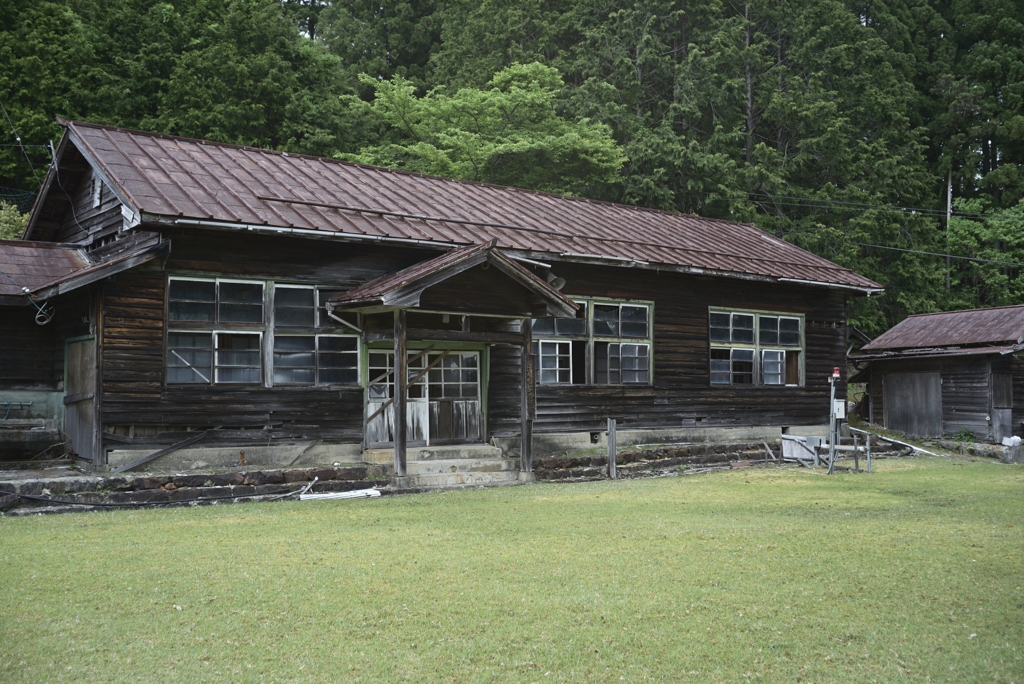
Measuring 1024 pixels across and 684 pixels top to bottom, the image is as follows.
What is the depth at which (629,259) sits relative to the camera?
17797 mm

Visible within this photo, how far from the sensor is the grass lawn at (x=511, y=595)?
5.53 metres

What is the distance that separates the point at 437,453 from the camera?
50.7 ft

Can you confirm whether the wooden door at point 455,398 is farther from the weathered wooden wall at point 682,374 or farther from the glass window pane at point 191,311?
the glass window pane at point 191,311

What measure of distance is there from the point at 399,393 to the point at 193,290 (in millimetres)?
3738

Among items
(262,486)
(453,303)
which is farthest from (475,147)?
(262,486)

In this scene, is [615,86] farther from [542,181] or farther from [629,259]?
[629,259]

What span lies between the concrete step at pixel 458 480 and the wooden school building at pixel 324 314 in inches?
10.7

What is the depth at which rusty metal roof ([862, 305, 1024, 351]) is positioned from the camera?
24000 mm

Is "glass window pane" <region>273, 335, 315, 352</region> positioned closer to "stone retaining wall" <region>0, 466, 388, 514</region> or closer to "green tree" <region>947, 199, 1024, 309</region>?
"stone retaining wall" <region>0, 466, 388, 514</region>

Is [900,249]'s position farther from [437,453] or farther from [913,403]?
[437,453]

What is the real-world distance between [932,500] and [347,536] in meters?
9.09

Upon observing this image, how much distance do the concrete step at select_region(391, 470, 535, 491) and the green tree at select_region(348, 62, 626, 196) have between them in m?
18.6

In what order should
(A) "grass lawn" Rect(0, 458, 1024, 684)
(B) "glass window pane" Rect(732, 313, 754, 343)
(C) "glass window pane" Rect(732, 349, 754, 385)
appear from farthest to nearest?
(C) "glass window pane" Rect(732, 349, 754, 385) < (B) "glass window pane" Rect(732, 313, 754, 343) < (A) "grass lawn" Rect(0, 458, 1024, 684)

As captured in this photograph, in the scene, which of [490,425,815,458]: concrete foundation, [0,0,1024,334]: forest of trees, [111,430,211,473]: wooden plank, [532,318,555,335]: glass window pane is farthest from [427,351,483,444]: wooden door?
[0,0,1024,334]: forest of trees
